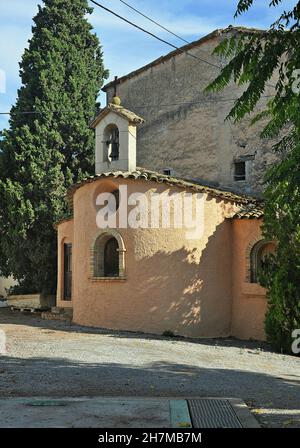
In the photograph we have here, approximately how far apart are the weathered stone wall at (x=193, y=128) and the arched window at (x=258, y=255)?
316 cm

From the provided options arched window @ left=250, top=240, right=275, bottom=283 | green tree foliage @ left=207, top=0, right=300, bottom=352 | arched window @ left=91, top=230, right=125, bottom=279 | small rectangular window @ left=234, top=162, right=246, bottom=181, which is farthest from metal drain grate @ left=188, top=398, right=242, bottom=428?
small rectangular window @ left=234, top=162, right=246, bottom=181

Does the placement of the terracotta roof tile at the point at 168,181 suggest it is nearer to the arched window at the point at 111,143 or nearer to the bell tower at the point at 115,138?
the bell tower at the point at 115,138

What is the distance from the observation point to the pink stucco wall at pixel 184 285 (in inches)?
569

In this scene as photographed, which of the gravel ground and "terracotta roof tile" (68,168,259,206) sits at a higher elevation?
"terracotta roof tile" (68,168,259,206)

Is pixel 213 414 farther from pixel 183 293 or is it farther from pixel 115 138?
pixel 115 138

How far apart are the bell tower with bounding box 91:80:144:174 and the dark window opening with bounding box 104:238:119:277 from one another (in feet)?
7.75

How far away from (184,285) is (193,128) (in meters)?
6.83

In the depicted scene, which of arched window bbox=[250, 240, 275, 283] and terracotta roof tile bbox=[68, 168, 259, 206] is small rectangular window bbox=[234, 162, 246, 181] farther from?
arched window bbox=[250, 240, 275, 283]

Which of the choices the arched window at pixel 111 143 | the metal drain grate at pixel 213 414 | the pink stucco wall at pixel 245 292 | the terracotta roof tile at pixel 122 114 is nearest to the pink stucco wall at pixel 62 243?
the arched window at pixel 111 143

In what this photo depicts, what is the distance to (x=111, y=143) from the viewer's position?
17.2 m

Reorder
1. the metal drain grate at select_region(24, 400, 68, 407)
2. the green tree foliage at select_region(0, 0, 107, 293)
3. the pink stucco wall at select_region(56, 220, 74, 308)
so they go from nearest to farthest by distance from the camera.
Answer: the metal drain grate at select_region(24, 400, 68, 407), the pink stucco wall at select_region(56, 220, 74, 308), the green tree foliage at select_region(0, 0, 107, 293)

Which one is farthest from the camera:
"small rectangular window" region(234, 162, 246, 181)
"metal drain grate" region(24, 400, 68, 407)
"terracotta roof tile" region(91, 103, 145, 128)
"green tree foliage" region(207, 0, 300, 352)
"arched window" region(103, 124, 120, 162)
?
"small rectangular window" region(234, 162, 246, 181)

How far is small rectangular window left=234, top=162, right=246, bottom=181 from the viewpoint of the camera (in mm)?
18172

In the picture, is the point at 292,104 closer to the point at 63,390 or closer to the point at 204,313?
the point at 63,390
